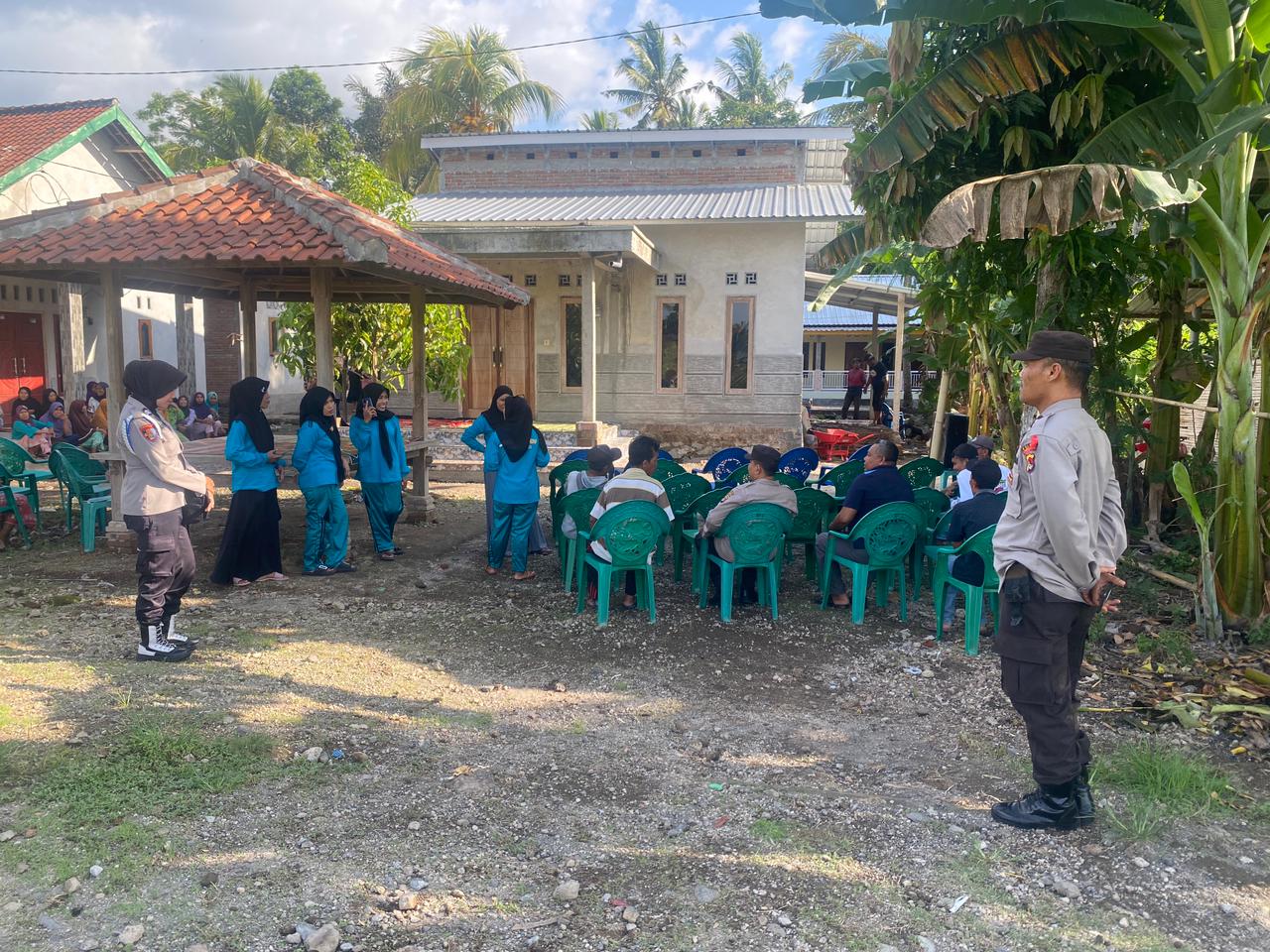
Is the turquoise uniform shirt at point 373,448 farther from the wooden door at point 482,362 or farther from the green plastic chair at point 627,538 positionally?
the wooden door at point 482,362

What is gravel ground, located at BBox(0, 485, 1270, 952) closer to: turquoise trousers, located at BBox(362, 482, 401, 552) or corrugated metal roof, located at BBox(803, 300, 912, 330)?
turquoise trousers, located at BBox(362, 482, 401, 552)

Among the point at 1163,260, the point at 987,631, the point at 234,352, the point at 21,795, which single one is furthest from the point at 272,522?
the point at 234,352

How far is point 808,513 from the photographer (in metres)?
7.15

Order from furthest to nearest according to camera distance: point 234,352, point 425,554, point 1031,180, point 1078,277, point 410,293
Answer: point 234,352 → point 410,293 → point 425,554 → point 1078,277 → point 1031,180

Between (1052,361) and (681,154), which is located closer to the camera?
(1052,361)

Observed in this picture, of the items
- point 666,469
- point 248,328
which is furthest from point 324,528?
point 248,328

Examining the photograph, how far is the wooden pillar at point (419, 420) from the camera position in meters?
10.5

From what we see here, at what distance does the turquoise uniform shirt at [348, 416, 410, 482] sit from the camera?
8.12m

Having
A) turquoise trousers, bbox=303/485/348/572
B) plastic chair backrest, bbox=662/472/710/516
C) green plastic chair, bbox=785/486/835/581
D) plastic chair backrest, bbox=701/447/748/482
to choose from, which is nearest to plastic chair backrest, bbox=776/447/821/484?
plastic chair backrest, bbox=701/447/748/482

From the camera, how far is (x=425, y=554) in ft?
28.8

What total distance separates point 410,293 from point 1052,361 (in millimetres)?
8262

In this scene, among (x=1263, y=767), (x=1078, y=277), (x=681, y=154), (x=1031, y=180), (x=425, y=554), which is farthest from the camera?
(x=681, y=154)

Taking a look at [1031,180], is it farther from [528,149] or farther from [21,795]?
[528,149]

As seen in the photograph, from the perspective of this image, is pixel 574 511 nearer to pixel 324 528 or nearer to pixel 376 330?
pixel 324 528
